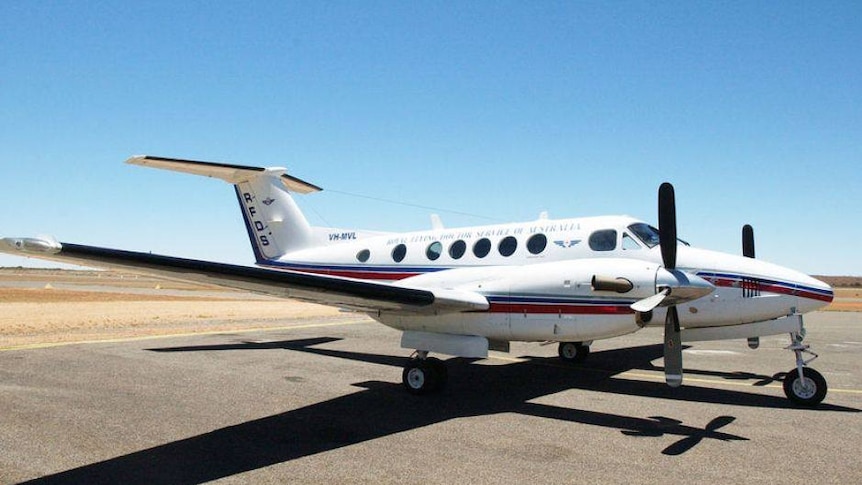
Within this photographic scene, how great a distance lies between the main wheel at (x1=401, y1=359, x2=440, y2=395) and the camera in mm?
9734

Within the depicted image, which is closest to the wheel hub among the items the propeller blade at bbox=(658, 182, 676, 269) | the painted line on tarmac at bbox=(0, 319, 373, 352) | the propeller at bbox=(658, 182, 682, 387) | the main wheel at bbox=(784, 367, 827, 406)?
the main wheel at bbox=(784, 367, 827, 406)

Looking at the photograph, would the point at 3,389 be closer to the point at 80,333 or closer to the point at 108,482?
the point at 108,482

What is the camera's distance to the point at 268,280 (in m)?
7.74

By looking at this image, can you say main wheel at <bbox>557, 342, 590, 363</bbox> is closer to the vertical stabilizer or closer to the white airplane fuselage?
the white airplane fuselage

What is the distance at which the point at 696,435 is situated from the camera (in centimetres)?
720

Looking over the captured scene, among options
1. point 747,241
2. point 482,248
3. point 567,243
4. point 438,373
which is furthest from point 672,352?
point 747,241

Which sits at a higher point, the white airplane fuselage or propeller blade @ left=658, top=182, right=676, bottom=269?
propeller blade @ left=658, top=182, right=676, bottom=269

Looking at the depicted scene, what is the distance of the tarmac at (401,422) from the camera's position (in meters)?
5.82

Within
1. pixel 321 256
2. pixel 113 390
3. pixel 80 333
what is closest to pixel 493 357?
pixel 321 256

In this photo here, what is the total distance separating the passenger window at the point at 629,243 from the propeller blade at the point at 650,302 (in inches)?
78.0

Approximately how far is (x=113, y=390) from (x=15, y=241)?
4598 millimetres

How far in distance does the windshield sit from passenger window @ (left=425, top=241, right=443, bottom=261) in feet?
12.9

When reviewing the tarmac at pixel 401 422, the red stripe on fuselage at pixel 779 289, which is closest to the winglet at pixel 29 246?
the tarmac at pixel 401 422

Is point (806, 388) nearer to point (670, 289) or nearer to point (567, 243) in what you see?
point (670, 289)
